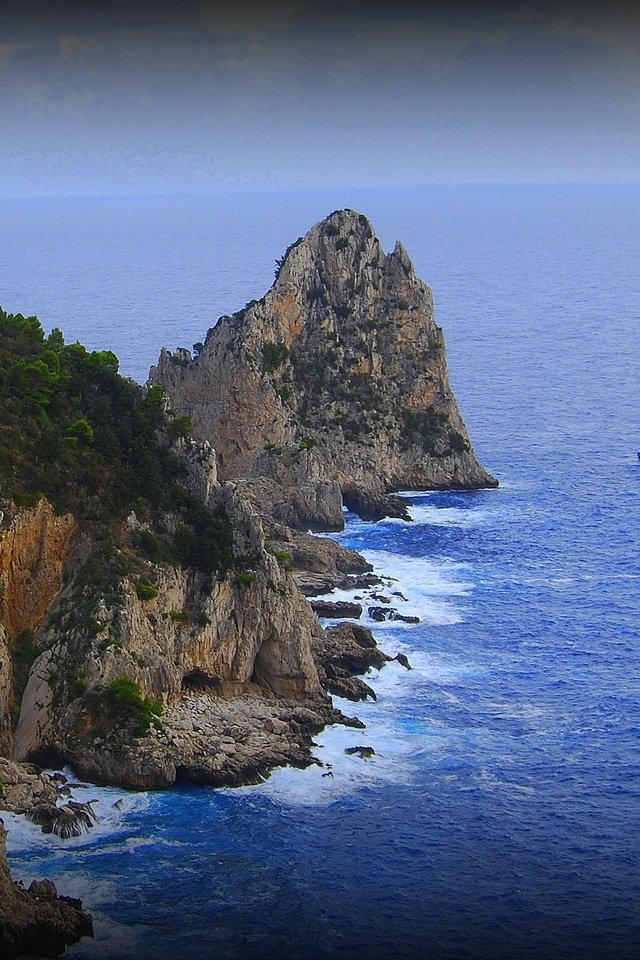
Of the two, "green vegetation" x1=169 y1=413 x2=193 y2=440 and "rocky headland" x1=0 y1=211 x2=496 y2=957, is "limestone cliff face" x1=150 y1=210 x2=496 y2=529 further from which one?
"green vegetation" x1=169 y1=413 x2=193 y2=440

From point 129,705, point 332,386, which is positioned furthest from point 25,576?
point 332,386

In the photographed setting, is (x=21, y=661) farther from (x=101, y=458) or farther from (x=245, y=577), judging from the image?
(x=245, y=577)

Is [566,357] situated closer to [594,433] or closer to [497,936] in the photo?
[594,433]

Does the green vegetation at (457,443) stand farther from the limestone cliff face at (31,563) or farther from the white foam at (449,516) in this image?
the limestone cliff face at (31,563)

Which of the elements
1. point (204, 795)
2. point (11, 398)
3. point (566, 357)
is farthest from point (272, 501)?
point (566, 357)

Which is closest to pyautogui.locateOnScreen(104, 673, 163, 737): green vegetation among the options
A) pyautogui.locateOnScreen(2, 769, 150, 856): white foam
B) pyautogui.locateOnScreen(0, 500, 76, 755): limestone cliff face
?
pyautogui.locateOnScreen(2, 769, 150, 856): white foam

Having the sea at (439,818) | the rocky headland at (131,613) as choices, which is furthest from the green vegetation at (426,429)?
the rocky headland at (131,613)
